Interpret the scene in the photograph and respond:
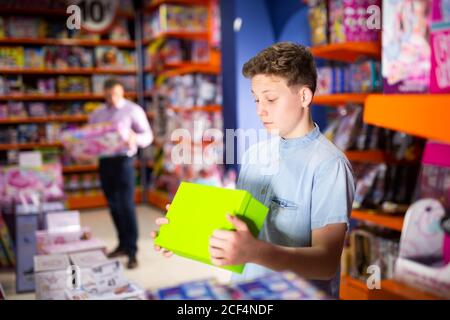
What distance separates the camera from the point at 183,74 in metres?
5.33

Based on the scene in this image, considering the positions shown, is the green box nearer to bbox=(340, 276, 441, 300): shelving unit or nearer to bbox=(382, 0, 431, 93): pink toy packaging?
bbox=(340, 276, 441, 300): shelving unit

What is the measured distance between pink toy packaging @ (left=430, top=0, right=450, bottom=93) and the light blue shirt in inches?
18.5

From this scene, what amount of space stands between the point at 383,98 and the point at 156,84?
5114 millimetres

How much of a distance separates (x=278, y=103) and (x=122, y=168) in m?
3.11

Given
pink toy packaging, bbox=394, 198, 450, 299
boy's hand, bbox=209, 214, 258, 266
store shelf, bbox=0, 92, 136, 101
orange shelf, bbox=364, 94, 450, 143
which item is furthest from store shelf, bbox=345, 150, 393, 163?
store shelf, bbox=0, 92, 136, 101

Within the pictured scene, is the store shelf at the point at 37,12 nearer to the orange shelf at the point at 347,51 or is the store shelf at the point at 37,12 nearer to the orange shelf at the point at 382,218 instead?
the orange shelf at the point at 347,51

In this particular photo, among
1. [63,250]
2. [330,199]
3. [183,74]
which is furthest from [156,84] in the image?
[330,199]

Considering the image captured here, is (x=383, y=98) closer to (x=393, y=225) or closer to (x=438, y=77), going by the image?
(x=438, y=77)

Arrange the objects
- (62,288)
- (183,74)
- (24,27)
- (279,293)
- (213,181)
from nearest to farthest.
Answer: (279,293) → (213,181) → (62,288) → (183,74) → (24,27)

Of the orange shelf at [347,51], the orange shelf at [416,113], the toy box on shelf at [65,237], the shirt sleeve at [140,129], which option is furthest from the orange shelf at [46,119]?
the orange shelf at [416,113]

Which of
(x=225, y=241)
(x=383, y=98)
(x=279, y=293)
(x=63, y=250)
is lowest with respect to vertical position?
(x=63, y=250)

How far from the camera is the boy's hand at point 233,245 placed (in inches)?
30.5

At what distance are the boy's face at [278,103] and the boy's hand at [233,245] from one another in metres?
0.19

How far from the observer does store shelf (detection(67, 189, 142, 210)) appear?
20.9ft
